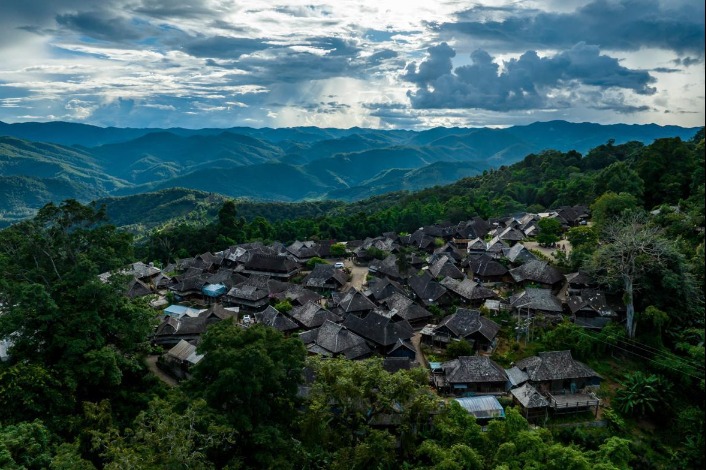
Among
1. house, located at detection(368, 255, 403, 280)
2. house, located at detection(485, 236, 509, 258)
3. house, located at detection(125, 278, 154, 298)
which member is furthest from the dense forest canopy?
house, located at detection(368, 255, 403, 280)

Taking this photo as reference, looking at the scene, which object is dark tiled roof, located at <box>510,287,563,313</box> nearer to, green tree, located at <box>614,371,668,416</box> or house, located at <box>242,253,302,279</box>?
green tree, located at <box>614,371,668,416</box>

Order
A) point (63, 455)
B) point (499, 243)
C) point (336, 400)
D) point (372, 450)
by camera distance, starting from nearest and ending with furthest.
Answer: point (63, 455)
point (372, 450)
point (336, 400)
point (499, 243)

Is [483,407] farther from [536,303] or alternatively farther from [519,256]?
[519,256]

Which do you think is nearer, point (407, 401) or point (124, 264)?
point (407, 401)

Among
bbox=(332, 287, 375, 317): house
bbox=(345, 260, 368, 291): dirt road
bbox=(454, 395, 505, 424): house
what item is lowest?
bbox=(454, 395, 505, 424): house

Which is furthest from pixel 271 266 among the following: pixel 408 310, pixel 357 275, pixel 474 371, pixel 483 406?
pixel 483 406

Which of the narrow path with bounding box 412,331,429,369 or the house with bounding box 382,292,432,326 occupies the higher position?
the house with bounding box 382,292,432,326

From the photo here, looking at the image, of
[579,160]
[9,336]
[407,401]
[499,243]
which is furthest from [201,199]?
[407,401]

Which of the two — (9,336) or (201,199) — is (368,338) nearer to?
(9,336)
